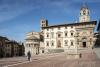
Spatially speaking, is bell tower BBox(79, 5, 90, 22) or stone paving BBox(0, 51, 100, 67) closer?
stone paving BBox(0, 51, 100, 67)

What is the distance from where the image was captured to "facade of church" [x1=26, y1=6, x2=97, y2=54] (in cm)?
8675

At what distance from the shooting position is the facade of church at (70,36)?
285 ft

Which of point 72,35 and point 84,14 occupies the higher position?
point 84,14

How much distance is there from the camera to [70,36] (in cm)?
9262

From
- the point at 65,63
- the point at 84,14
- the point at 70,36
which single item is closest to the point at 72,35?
the point at 70,36

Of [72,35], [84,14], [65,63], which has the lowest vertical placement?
[65,63]

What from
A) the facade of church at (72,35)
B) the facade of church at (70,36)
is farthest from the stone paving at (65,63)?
the facade of church at (72,35)

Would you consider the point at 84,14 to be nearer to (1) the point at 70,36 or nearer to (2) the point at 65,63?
(1) the point at 70,36

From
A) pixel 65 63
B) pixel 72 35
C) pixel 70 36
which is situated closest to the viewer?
pixel 65 63

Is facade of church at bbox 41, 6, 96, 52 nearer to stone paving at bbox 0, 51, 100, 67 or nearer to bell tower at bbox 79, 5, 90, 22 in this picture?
bell tower at bbox 79, 5, 90, 22

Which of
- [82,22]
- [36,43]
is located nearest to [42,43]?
[36,43]

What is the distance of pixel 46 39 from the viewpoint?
326ft

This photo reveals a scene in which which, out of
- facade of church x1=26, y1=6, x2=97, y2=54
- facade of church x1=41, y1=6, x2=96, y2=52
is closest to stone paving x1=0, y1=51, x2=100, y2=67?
facade of church x1=26, y1=6, x2=97, y2=54

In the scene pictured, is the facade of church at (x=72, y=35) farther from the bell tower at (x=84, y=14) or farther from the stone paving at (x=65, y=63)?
the stone paving at (x=65, y=63)
